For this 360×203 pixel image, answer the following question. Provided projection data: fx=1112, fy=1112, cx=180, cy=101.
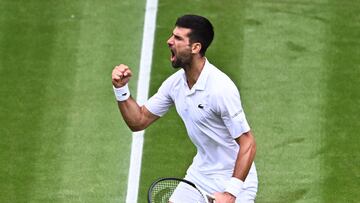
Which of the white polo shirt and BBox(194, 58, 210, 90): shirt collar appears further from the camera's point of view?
BBox(194, 58, 210, 90): shirt collar

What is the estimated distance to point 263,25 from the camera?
1400 cm

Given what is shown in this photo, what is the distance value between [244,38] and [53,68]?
2403mm

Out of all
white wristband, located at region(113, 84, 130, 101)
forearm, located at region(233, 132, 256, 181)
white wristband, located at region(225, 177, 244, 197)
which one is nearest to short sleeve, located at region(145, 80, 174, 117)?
white wristband, located at region(113, 84, 130, 101)

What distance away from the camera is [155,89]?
13.1m

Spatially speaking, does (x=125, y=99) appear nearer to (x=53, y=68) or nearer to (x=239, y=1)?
(x=53, y=68)

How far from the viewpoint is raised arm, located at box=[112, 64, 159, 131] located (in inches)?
369

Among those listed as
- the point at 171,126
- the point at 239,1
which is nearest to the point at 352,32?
the point at 239,1

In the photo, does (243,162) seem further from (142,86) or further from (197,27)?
(142,86)

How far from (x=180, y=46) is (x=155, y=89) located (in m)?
3.81

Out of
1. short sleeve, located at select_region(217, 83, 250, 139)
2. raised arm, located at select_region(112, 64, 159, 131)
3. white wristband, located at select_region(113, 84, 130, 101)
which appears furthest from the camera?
white wristband, located at select_region(113, 84, 130, 101)

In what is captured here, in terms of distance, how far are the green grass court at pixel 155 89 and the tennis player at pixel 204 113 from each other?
2050 mm

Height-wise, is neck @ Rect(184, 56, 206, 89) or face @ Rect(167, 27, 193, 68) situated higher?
face @ Rect(167, 27, 193, 68)

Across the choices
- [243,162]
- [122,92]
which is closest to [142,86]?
[122,92]

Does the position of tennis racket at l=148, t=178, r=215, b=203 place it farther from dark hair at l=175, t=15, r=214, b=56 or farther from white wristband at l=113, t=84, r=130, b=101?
dark hair at l=175, t=15, r=214, b=56
